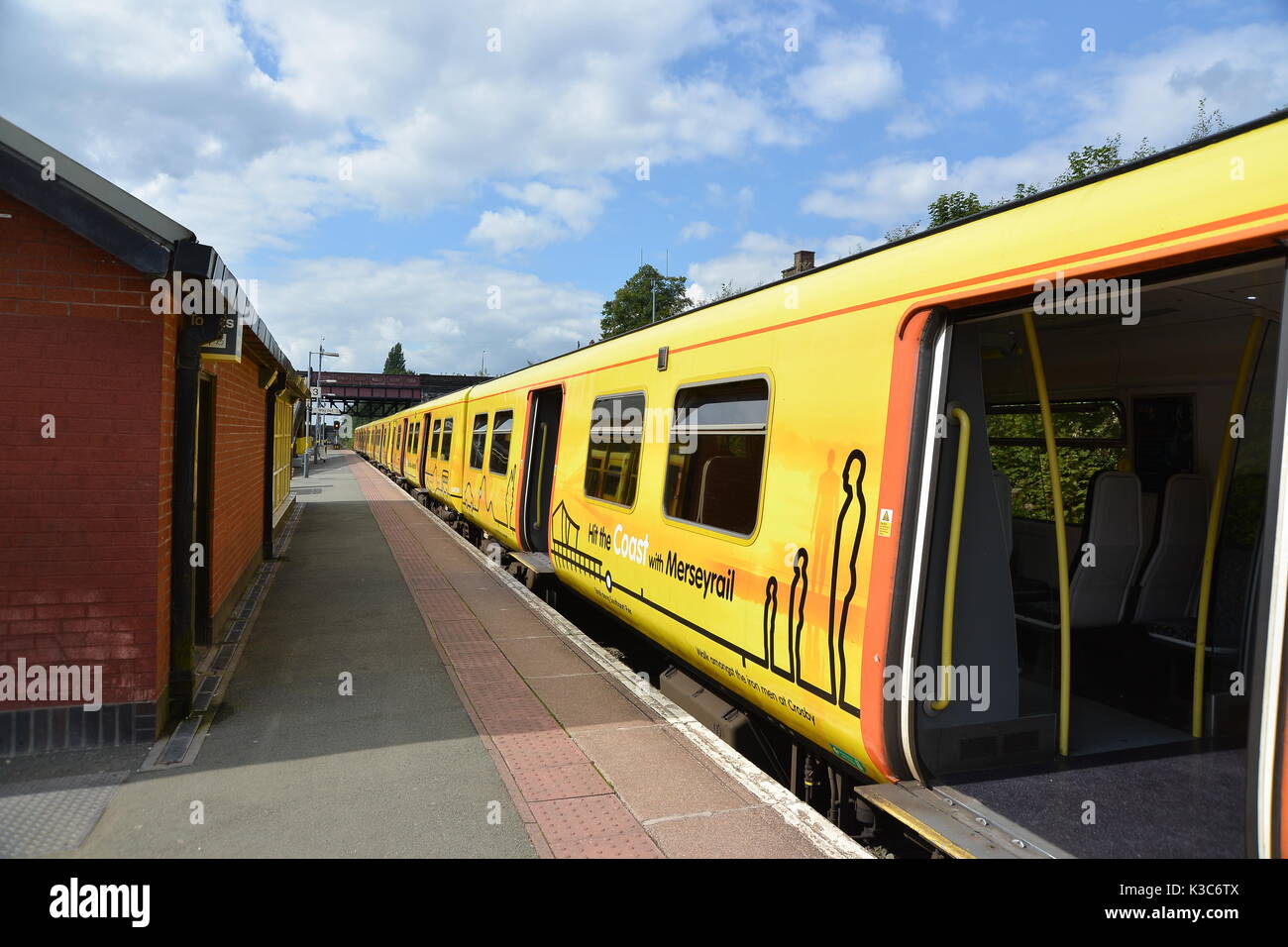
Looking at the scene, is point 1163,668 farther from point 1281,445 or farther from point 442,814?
point 442,814

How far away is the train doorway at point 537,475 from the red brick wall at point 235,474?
3.03m

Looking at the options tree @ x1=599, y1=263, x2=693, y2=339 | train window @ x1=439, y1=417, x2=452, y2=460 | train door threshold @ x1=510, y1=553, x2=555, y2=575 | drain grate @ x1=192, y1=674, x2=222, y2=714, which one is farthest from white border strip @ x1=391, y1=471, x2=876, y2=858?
tree @ x1=599, y1=263, x2=693, y2=339

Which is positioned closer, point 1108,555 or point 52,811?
point 52,811

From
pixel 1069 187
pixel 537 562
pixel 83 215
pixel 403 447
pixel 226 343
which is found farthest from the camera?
pixel 403 447

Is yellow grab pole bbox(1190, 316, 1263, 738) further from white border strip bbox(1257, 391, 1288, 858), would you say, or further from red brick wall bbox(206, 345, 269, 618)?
red brick wall bbox(206, 345, 269, 618)

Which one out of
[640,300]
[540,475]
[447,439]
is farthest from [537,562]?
[640,300]

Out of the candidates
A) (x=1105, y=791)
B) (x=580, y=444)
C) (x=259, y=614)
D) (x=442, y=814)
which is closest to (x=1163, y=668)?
(x=1105, y=791)

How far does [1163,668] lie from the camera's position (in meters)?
4.30

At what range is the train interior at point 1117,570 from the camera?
2953mm

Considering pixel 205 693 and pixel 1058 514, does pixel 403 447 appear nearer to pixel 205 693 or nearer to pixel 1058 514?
pixel 205 693

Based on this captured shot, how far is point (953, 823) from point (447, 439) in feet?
46.6

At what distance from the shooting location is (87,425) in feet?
13.0
